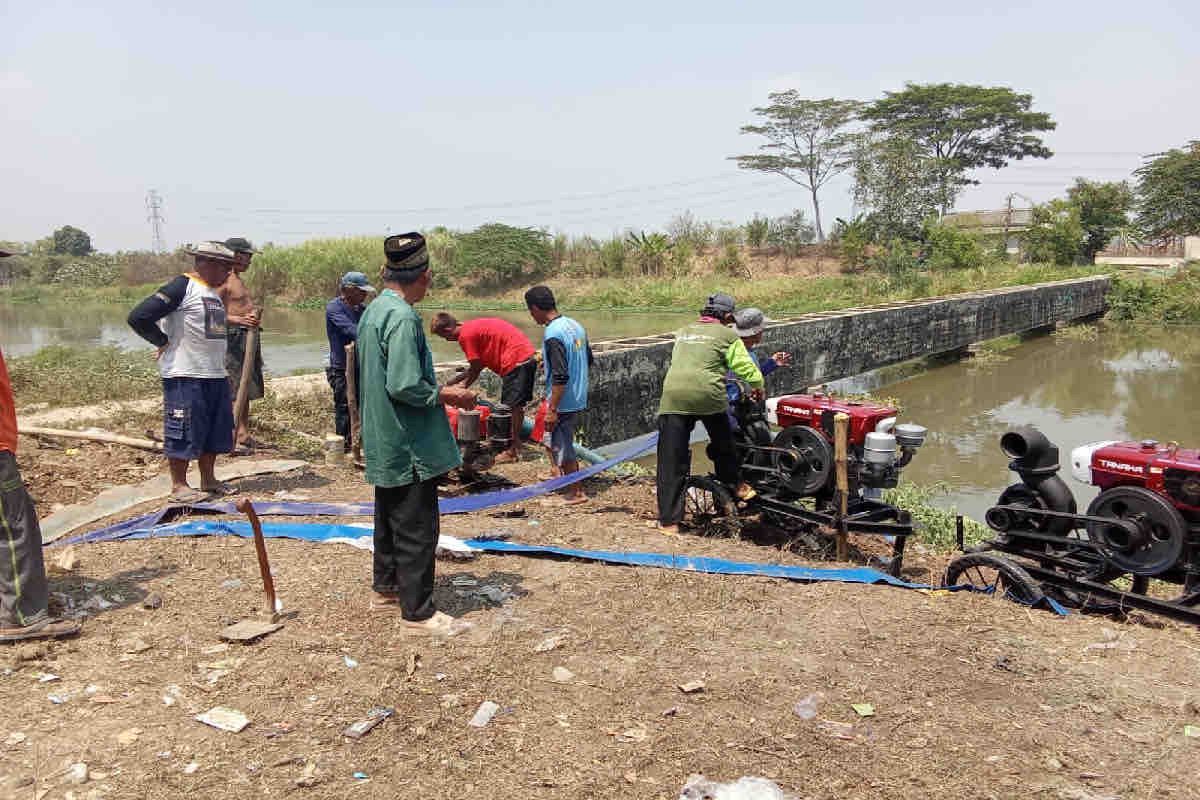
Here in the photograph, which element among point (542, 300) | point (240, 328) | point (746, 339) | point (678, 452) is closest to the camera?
point (678, 452)

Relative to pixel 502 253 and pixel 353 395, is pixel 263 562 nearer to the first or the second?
pixel 353 395

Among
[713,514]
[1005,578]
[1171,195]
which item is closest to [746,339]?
[713,514]

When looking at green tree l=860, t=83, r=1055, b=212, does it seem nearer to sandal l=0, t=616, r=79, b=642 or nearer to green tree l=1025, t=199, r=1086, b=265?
green tree l=1025, t=199, r=1086, b=265

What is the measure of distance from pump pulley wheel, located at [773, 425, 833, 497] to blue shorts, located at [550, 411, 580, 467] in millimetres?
1535

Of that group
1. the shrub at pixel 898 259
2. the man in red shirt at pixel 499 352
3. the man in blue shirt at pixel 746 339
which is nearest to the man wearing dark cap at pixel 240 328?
the man in red shirt at pixel 499 352

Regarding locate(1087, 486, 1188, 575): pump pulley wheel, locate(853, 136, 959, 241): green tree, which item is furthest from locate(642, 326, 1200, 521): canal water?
locate(853, 136, 959, 241): green tree

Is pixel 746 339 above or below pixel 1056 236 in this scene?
below

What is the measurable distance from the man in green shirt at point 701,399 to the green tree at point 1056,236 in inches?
1346

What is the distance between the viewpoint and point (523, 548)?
4.60m

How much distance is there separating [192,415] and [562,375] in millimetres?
2341

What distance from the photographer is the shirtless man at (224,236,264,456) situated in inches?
254

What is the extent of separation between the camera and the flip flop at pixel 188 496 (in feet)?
17.4

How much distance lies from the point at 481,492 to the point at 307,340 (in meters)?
17.2

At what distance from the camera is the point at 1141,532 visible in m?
4.00
